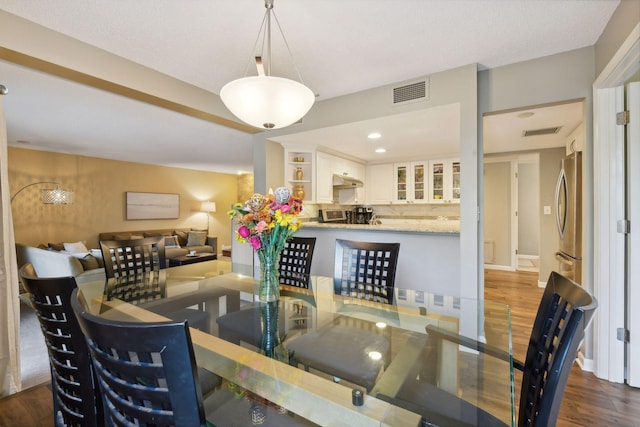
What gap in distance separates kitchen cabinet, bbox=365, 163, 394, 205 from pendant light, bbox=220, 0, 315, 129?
4027mm

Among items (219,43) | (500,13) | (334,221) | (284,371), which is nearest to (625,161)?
(500,13)

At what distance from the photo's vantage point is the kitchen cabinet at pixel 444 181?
496 cm

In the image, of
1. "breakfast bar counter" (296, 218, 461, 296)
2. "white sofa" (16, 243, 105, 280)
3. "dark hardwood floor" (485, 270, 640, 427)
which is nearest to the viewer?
"dark hardwood floor" (485, 270, 640, 427)

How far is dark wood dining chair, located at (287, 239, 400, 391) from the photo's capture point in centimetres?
114

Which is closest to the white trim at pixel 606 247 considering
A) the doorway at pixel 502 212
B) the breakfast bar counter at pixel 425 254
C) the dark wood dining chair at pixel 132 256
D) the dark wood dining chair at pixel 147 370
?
the breakfast bar counter at pixel 425 254

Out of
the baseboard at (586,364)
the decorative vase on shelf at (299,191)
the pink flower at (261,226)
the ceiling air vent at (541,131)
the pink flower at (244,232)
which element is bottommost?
the baseboard at (586,364)

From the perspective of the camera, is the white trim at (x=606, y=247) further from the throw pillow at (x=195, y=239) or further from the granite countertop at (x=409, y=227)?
the throw pillow at (x=195, y=239)

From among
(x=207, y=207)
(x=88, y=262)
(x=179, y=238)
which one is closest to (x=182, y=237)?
(x=179, y=238)

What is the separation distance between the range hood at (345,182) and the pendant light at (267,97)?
2.99 metres

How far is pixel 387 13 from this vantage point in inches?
71.3

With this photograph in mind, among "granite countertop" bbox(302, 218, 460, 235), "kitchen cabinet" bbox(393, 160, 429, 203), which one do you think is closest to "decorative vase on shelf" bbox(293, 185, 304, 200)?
"granite countertop" bbox(302, 218, 460, 235)

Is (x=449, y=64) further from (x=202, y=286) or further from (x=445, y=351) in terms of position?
(x=202, y=286)

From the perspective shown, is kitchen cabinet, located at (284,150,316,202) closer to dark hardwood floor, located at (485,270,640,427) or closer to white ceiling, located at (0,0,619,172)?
white ceiling, located at (0,0,619,172)

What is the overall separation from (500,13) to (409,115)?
1.10 metres
